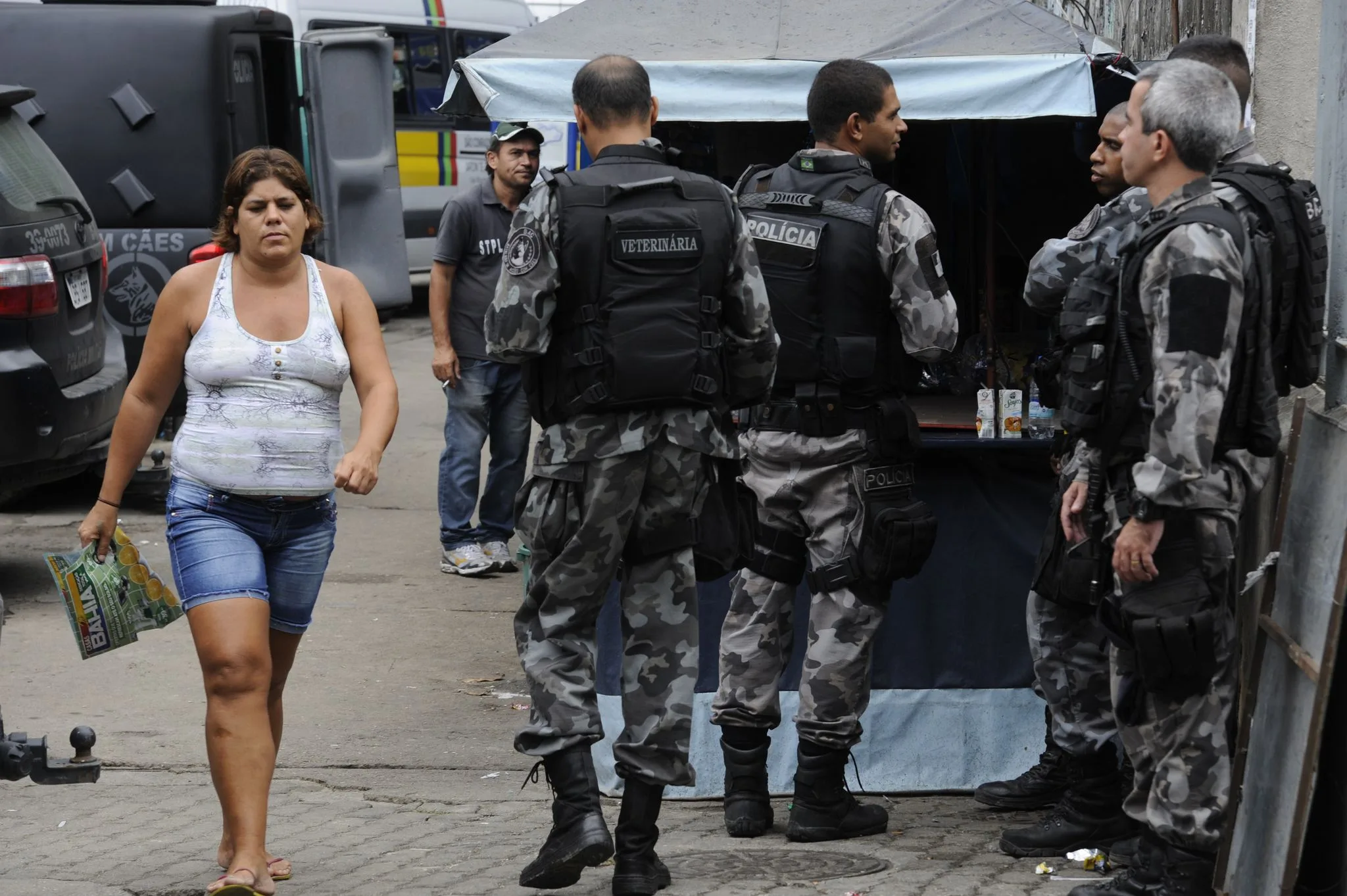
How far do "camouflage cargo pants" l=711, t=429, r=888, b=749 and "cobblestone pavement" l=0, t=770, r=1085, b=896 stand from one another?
36 cm

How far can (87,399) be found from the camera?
741 cm

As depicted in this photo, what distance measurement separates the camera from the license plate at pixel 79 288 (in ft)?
24.3

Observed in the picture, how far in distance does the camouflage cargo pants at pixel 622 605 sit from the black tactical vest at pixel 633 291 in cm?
17

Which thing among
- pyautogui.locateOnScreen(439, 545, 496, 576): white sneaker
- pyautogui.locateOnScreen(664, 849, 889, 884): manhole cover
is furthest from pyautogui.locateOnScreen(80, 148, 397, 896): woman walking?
pyautogui.locateOnScreen(439, 545, 496, 576): white sneaker

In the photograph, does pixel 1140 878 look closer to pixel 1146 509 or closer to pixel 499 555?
pixel 1146 509

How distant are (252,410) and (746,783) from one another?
176cm

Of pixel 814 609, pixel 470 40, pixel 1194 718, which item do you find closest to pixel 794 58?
pixel 814 609

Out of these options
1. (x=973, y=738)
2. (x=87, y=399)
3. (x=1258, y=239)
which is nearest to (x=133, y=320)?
(x=87, y=399)

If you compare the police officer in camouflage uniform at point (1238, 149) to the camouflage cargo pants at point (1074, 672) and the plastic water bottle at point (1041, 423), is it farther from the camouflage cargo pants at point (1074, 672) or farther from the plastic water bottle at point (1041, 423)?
the plastic water bottle at point (1041, 423)

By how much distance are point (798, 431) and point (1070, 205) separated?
243 centimetres

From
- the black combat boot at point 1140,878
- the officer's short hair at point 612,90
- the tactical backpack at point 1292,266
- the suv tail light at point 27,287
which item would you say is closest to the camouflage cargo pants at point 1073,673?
the black combat boot at point 1140,878

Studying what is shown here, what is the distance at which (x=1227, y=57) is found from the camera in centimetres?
454

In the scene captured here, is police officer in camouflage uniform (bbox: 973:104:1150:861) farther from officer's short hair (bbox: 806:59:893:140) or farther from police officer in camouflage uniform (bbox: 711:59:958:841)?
officer's short hair (bbox: 806:59:893:140)

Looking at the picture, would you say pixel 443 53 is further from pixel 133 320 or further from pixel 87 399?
pixel 87 399
